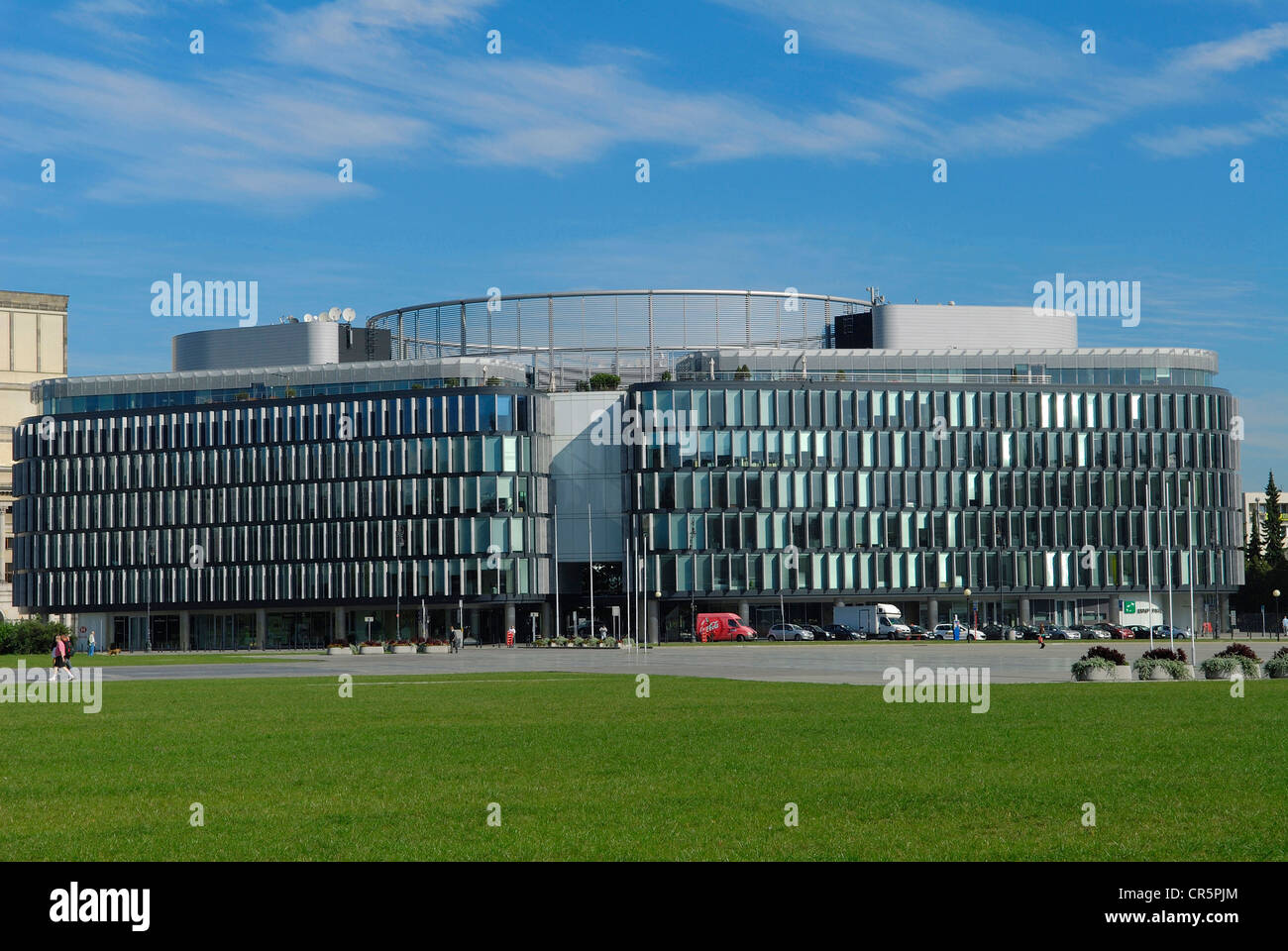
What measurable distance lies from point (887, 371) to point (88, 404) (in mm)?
74877

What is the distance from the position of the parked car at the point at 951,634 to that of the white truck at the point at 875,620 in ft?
7.78

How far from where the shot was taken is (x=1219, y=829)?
1702 centimetres

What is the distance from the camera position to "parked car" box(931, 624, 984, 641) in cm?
12050

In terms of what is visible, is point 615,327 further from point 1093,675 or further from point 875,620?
point 1093,675

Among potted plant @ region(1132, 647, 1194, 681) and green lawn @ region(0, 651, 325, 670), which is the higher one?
potted plant @ region(1132, 647, 1194, 681)

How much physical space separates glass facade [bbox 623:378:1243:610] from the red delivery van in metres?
6.70

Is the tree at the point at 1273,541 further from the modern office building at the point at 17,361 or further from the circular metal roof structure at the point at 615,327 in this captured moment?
the modern office building at the point at 17,361

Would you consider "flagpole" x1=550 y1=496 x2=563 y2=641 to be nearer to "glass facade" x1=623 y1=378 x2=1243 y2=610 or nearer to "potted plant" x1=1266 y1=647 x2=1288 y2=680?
"glass facade" x1=623 y1=378 x2=1243 y2=610

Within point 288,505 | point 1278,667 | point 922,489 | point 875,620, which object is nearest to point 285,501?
point 288,505

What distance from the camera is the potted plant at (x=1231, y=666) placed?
49344mm

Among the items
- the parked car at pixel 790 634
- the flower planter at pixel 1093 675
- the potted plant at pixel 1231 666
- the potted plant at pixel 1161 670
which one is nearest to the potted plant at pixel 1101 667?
the flower planter at pixel 1093 675

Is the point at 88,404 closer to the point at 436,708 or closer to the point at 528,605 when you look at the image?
the point at 528,605

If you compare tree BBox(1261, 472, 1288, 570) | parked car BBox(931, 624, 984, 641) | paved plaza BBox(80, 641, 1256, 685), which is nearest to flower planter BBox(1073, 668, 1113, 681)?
paved plaza BBox(80, 641, 1256, 685)
